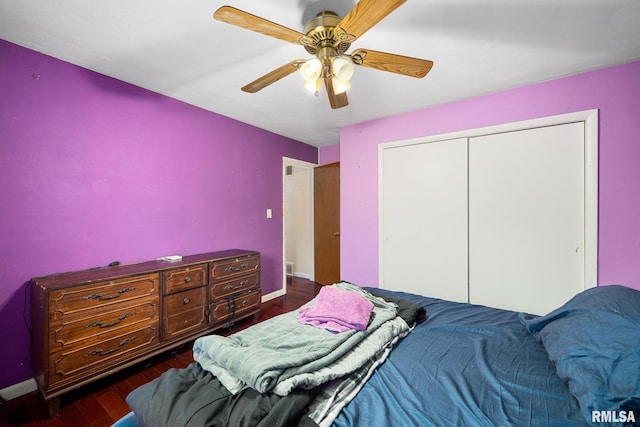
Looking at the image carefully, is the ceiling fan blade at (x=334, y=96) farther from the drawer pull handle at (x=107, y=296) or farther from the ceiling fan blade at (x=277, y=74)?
the drawer pull handle at (x=107, y=296)

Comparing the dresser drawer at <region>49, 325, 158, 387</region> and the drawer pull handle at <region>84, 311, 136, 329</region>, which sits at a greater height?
the drawer pull handle at <region>84, 311, 136, 329</region>

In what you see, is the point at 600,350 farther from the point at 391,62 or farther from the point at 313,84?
the point at 313,84

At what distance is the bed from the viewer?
2.73 feet

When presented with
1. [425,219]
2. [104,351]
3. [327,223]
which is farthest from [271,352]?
[327,223]

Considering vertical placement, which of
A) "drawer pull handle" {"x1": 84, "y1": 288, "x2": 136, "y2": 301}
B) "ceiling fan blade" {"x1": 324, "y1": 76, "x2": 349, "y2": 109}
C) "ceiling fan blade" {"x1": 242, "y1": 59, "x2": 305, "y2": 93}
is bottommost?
"drawer pull handle" {"x1": 84, "y1": 288, "x2": 136, "y2": 301}

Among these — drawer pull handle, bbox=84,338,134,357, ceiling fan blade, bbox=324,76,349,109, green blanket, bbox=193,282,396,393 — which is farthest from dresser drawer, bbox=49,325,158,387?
ceiling fan blade, bbox=324,76,349,109

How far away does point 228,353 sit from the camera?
39.7 inches

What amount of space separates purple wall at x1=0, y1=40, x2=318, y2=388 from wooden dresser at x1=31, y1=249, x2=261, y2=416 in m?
0.16

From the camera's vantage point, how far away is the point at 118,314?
6.09ft

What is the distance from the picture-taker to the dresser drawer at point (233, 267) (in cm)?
250

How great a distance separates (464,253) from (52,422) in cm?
339

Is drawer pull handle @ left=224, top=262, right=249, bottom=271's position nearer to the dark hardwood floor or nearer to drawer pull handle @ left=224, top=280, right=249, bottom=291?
drawer pull handle @ left=224, top=280, right=249, bottom=291

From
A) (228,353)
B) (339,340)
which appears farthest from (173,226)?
(339,340)

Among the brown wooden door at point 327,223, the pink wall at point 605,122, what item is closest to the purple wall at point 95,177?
the brown wooden door at point 327,223
